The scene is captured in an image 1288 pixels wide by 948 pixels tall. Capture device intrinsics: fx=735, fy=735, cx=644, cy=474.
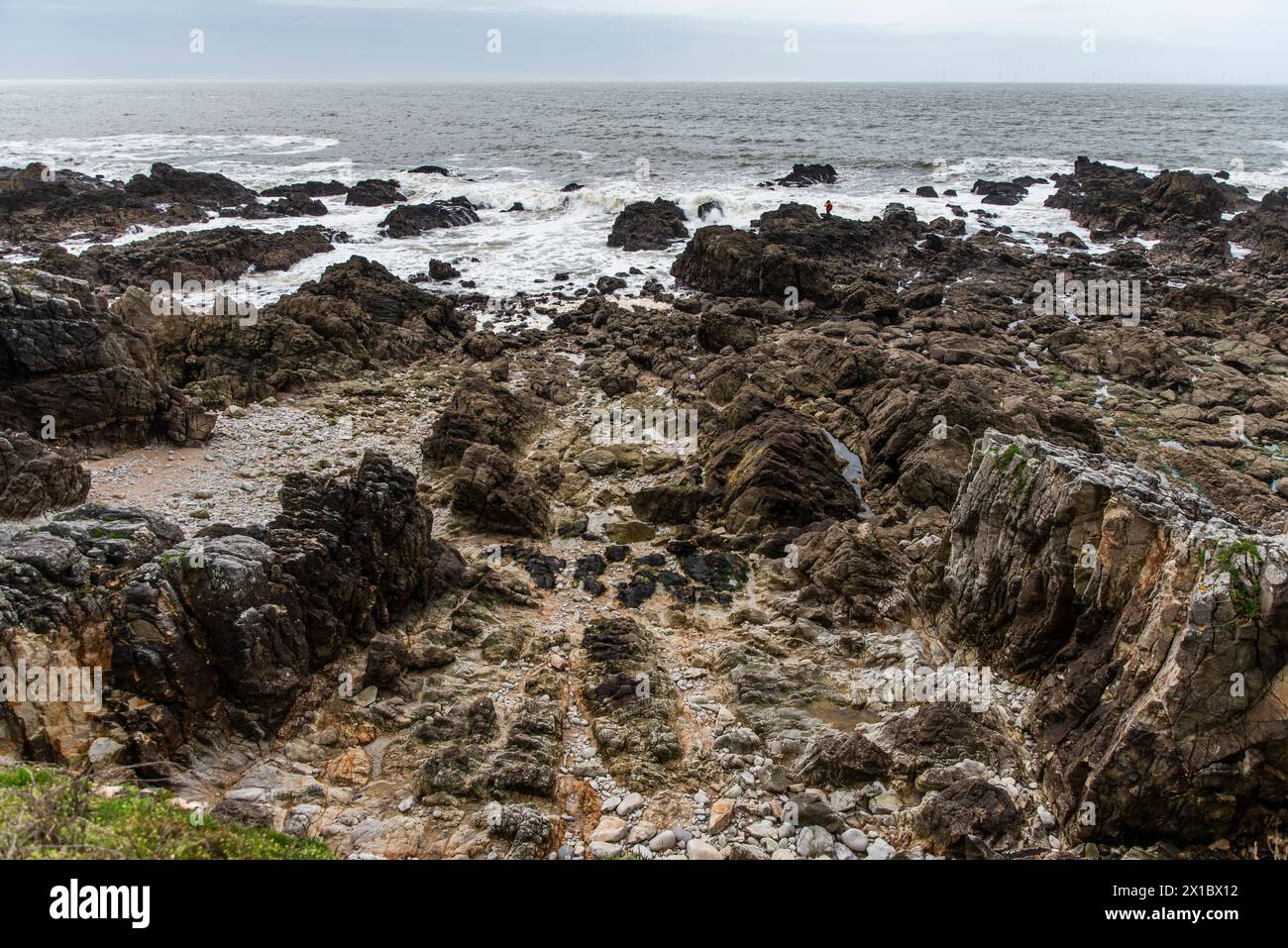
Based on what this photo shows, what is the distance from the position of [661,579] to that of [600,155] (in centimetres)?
8842

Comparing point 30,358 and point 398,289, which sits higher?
point 398,289

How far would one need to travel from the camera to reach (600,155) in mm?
94688

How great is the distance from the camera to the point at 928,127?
120125 millimetres

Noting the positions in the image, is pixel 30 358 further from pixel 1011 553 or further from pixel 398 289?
pixel 1011 553

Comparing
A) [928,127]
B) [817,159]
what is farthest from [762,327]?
[928,127]

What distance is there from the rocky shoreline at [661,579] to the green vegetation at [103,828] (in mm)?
1524

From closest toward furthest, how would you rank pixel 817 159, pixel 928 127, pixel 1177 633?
pixel 1177 633
pixel 817 159
pixel 928 127

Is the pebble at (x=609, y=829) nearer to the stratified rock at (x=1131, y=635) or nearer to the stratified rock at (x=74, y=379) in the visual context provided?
the stratified rock at (x=1131, y=635)
